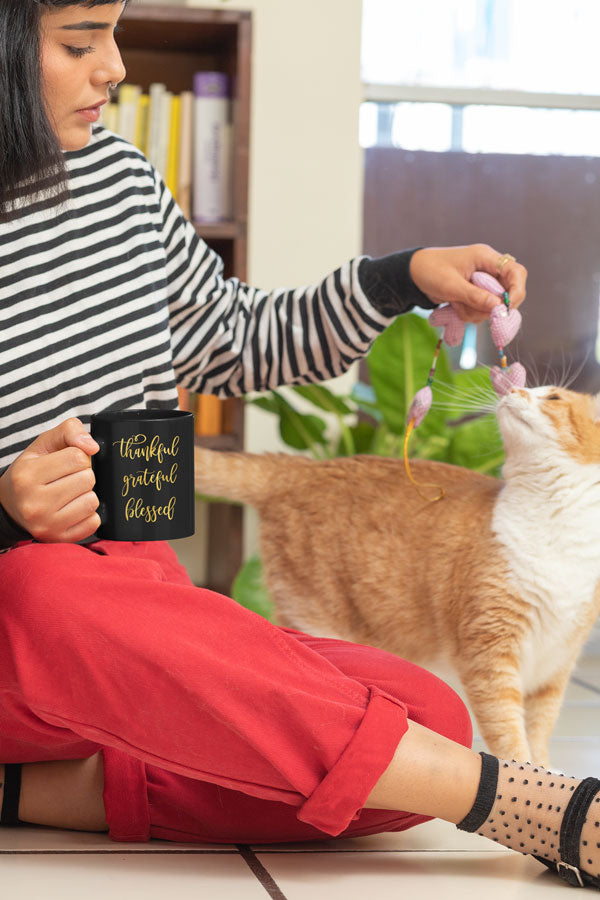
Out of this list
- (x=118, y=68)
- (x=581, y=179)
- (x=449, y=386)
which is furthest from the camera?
(x=581, y=179)

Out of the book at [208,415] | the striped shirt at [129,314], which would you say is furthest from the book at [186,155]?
the striped shirt at [129,314]

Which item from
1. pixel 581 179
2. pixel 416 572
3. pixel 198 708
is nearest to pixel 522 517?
pixel 416 572

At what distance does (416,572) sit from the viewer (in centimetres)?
145

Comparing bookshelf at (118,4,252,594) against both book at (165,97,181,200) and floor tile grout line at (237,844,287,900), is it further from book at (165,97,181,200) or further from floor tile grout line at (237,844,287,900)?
floor tile grout line at (237,844,287,900)

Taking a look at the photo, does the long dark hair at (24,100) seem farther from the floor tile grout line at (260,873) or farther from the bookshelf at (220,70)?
the bookshelf at (220,70)

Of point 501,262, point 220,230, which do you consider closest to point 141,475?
point 501,262

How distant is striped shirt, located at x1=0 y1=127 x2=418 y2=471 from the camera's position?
114 cm

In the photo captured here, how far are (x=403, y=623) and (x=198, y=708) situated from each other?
659mm

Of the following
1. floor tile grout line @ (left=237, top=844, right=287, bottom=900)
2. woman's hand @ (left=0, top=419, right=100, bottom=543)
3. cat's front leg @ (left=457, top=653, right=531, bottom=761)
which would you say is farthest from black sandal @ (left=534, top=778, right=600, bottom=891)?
woman's hand @ (left=0, top=419, right=100, bottom=543)

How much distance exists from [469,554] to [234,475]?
1.32ft

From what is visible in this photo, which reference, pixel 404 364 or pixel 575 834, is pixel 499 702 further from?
pixel 404 364

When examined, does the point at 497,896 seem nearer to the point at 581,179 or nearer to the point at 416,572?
the point at 416,572

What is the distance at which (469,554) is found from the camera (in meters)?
1.39

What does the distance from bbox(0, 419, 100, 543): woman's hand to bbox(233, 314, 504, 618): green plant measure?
3.17 ft
